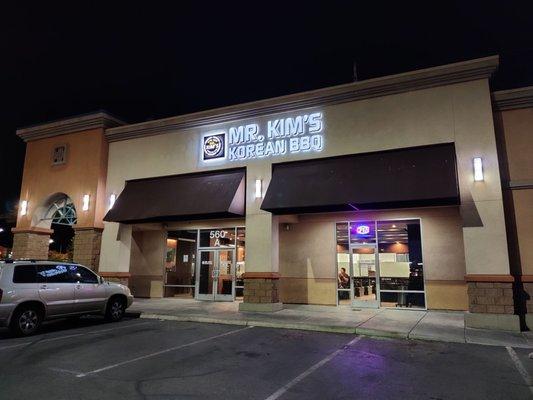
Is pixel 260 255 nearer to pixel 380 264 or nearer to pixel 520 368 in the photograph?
pixel 380 264

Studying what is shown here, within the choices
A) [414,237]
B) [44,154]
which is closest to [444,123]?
[414,237]

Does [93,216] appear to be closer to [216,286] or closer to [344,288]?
[216,286]

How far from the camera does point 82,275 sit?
12.2 m

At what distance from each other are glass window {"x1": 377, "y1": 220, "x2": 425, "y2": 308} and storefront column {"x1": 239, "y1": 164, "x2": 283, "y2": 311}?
403cm

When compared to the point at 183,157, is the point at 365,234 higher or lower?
lower

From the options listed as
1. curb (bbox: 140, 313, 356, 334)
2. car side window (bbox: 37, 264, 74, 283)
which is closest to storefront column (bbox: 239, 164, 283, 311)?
curb (bbox: 140, 313, 356, 334)

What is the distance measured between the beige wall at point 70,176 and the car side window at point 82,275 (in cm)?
606

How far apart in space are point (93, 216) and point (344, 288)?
11.2 meters

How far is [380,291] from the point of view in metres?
15.4

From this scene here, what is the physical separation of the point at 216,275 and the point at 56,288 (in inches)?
309

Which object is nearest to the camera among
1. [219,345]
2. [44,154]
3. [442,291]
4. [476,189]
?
[219,345]

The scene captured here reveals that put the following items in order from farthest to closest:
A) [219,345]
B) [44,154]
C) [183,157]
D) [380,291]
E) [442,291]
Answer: [44,154] < [183,157] < [380,291] < [442,291] < [219,345]

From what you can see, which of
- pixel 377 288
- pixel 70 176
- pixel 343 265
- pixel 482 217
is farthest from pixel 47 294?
pixel 482 217

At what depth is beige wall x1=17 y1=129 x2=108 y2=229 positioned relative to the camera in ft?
60.5
